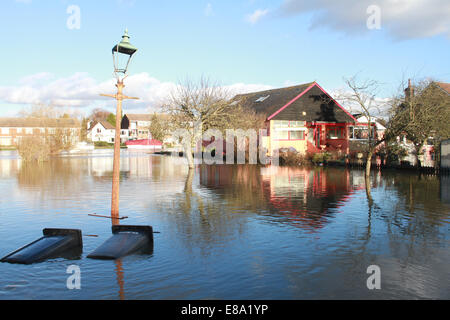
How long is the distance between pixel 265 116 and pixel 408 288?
111ft

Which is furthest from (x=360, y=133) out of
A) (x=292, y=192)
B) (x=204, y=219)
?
(x=204, y=219)

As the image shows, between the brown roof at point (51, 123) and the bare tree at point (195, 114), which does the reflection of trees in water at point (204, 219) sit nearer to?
the bare tree at point (195, 114)

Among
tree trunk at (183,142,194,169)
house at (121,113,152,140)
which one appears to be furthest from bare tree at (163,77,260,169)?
house at (121,113,152,140)

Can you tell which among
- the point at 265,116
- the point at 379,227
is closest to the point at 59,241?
the point at 379,227

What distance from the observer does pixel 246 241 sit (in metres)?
10.0

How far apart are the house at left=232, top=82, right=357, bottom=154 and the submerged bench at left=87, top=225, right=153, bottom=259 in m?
30.5

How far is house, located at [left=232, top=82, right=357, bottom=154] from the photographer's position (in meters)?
40.1

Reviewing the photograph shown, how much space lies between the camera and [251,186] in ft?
Answer: 66.9

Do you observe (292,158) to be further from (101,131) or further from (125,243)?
(101,131)

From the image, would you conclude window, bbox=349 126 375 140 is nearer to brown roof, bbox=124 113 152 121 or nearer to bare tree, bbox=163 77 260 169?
bare tree, bbox=163 77 260 169

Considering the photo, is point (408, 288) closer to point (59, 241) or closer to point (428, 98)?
point (59, 241)

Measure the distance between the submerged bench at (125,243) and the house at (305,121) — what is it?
30.5 metres

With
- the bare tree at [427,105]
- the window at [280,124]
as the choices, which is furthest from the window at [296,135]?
the bare tree at [427,105]

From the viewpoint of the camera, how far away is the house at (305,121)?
40.1 metres
